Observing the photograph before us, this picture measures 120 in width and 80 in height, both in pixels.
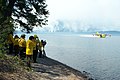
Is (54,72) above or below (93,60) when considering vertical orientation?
above

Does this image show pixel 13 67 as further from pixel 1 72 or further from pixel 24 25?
pixel 24 25

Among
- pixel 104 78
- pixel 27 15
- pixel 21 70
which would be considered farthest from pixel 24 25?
pixel 21 70

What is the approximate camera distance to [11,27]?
42.0ft

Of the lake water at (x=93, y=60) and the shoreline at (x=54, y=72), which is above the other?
the shoreline at (x=54, y=72)

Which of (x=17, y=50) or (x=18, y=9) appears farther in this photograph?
(x=18, y=9)

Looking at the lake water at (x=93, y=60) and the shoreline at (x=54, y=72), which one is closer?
the shoreline at (x=54, y=72)

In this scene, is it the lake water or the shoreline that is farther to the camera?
the lake water

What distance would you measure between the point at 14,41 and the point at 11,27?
8.27 metres

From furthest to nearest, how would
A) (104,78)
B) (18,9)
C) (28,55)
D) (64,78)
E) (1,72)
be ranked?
(104,78) → (18,9) → (64,78) → (28,55) → (1,72)

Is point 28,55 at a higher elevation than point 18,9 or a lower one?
lower

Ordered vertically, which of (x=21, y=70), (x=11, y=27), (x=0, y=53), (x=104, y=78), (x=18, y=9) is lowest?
(x=104, y=78)

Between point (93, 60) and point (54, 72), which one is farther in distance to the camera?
point (93, 60)

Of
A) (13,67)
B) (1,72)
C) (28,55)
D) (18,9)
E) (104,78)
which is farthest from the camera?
(104,78)

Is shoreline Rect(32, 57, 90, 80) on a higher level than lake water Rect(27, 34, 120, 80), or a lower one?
higher
